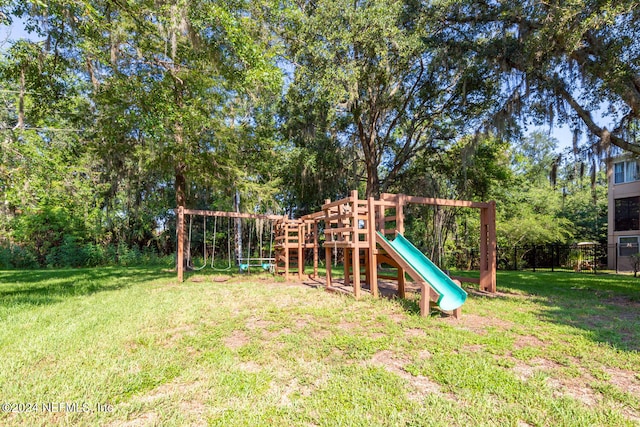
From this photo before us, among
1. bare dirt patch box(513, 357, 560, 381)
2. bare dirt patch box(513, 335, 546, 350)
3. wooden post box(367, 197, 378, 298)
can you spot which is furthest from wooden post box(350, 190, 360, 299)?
bare dirt patch box(513, 357, 560, 381)

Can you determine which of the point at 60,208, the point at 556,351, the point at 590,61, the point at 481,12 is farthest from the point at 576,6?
the point at 60,208

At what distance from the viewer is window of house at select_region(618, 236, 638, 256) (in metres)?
14.4

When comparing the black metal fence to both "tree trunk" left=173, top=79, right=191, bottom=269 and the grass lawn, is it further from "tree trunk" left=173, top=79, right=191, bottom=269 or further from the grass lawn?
"tree trunk" left=173, top=79, right=191, bottom=269

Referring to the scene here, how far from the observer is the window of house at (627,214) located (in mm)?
14422

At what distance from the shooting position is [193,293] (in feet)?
19.0

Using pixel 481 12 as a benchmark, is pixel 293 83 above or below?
below

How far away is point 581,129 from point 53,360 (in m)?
9.72

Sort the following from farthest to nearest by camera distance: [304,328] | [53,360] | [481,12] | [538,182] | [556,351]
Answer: [538,182]
[481,12]
[304,328]
[556,351]
[53,360]

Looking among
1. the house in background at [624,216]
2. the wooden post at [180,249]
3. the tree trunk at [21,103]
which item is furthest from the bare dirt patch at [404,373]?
the house in background at [624,216]

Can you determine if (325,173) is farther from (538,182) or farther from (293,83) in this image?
(538,182)

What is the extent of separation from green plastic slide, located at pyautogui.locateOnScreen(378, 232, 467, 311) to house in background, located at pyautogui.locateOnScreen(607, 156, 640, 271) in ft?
48.1

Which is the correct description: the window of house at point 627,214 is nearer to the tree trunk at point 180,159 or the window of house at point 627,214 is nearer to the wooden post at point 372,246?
the wooden post at point 372,246

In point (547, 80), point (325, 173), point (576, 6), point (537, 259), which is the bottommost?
point (537, 259)

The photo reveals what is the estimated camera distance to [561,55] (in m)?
6.40
